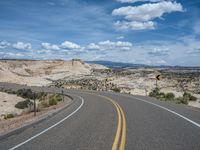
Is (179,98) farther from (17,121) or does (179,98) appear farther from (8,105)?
(17,121)

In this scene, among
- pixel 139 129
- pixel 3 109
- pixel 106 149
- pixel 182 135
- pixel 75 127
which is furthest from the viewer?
pixel 3 109

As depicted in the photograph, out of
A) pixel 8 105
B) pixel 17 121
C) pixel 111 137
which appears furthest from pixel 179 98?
pixel 111 137

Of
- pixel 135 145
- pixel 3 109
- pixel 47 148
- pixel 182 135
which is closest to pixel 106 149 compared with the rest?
pixel 135 145

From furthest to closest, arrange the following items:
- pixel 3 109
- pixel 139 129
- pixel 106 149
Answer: pixel 3 109 < pixel 139 129 < pixel 106 149

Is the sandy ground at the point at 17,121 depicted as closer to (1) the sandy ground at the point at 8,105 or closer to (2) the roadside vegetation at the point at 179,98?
(1) the sandy ground at the point at 8,105

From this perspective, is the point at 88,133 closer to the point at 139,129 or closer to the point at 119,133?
the point at 119,133

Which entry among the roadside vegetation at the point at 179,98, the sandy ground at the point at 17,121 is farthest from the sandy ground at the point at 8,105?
the roadside vegetation at the point at 179,98

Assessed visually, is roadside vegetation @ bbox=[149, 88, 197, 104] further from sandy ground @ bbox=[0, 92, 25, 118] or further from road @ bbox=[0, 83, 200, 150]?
sandy ground @ bbox=[0, 92, 25, 118]

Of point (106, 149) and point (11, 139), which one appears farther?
point (11, 139)

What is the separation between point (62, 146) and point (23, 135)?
2717 millimetres

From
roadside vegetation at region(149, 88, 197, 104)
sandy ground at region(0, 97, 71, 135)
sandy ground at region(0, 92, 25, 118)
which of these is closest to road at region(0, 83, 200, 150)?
sandy ground at region(0, 97, 71, 135)

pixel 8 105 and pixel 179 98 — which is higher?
pixel 179 98

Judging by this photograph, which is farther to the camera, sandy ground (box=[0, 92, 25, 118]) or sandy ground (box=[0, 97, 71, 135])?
sandy ground (box=[0, 92, 25, 118])

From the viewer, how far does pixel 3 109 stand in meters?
27.1
